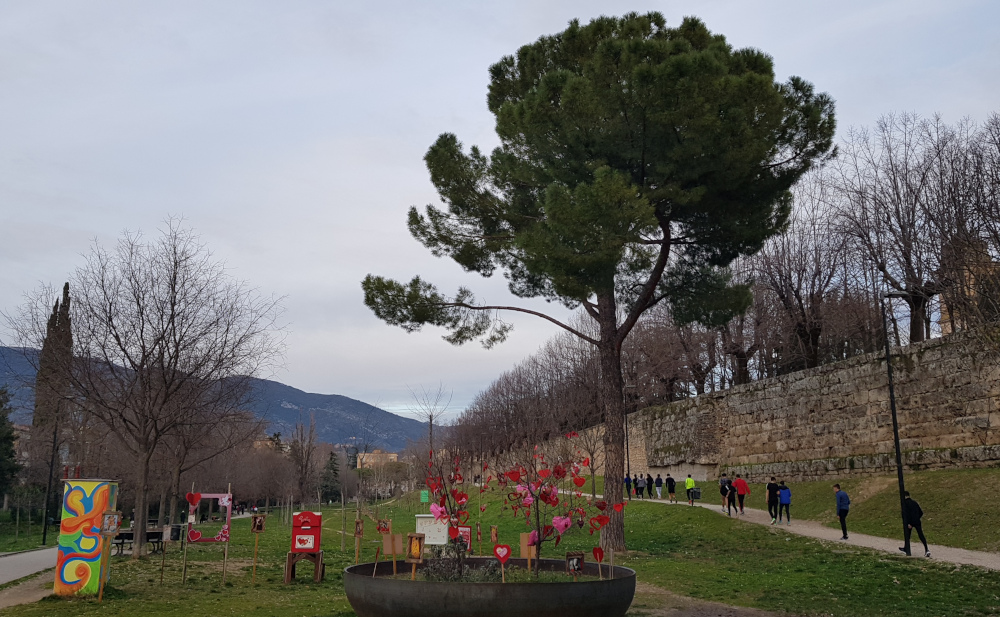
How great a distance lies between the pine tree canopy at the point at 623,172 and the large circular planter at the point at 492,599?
7851 mm

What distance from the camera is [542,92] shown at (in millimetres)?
14977

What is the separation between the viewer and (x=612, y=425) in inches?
670

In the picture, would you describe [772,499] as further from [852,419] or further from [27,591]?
[27,591]

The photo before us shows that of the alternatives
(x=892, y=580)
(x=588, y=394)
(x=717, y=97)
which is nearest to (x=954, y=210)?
(x=717, y=97)

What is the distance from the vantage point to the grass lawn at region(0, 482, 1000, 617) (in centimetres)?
992

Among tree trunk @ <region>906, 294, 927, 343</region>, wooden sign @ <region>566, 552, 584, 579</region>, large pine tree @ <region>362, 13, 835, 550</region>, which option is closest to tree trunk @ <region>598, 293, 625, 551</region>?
large pine tree @ <region>362, 13, 835, 550</region>

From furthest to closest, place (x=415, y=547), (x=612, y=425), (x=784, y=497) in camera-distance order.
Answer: (x=784, y=497) → (x=612, y=425) → (x=415, y=547)

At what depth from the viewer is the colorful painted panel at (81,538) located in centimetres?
1048

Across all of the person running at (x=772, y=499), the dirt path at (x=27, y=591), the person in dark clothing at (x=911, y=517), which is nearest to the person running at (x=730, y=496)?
the person running at (x=772, y=499)

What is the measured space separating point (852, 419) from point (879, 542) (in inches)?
345

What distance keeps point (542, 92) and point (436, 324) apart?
6.20 metres

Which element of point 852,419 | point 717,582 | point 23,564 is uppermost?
point 852,419

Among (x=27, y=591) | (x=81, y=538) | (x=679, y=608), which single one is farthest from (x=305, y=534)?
(x=679, y=608)

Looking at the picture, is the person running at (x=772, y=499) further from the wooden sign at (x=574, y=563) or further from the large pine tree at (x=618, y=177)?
the wooden sign at (x=574, y=563)
